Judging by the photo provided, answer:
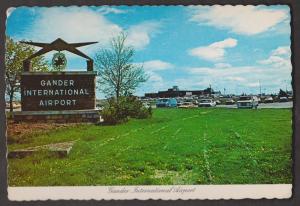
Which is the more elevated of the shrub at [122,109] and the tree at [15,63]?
the tree at [15,63]

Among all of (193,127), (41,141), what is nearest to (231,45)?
(193,127)

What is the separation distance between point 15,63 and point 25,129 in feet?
2.24

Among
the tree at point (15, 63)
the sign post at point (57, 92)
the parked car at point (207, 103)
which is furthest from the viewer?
the parked car at point (207, 103)

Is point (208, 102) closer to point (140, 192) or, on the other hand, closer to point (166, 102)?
point (166, 102)

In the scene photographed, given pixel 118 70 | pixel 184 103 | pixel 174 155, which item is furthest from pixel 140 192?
pixel 118 70

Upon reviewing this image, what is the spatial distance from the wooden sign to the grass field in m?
0.28

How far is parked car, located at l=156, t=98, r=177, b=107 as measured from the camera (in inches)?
359

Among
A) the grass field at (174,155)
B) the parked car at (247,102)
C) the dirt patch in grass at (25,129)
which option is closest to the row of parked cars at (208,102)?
the parked car at (247,102)

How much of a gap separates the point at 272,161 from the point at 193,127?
88cm

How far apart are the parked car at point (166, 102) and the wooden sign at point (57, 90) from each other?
2.23 ft

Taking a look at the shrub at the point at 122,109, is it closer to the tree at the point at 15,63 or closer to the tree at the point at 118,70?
the tree at the point at 118,70

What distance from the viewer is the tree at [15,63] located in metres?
8.94

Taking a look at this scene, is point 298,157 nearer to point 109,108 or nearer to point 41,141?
point 109,108

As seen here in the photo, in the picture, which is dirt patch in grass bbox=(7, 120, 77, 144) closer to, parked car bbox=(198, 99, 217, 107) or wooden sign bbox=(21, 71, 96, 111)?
wooden sign bbox=(21, 71, 96, 111)
